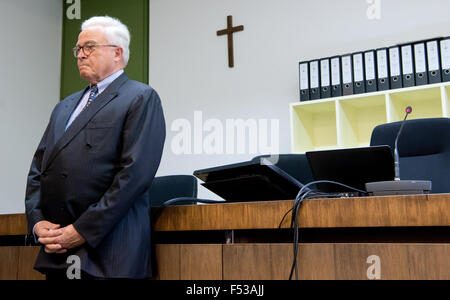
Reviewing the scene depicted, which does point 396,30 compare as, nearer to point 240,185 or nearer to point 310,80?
point 310,80

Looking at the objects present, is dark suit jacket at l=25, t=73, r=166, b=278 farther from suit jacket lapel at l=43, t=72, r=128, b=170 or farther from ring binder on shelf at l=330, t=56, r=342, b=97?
ring binder on shelf at l=330, t=56, r=342, b=97

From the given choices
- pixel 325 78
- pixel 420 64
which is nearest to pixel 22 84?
pixel 325 78

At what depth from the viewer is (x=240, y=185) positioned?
4.53ft

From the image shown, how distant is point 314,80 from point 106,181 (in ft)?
6.27

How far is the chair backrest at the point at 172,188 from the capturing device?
2.47 metres

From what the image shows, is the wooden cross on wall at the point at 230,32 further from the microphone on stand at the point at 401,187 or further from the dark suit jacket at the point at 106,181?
the microphone on stand at the point at 401,187

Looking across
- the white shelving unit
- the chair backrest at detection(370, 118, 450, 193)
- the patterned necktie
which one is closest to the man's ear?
the patterned necktie

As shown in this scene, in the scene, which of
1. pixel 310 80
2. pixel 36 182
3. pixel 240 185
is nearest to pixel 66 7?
pixel 310 80

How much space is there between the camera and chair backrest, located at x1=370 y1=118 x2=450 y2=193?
7.15 ft

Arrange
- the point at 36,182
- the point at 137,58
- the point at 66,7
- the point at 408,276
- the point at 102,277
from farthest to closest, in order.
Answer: the point at 66,7 → the point at 137,58 → the point at 36,182 → the point at 102,277 → the point at 408,276

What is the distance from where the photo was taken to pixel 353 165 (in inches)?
55.4

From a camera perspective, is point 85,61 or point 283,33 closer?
point 85,61
